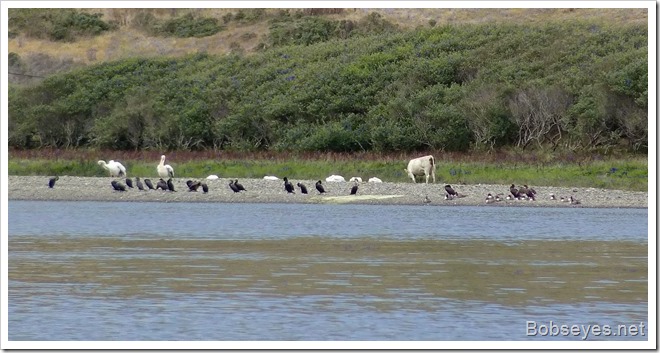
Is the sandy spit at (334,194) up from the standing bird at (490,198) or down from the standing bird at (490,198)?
down

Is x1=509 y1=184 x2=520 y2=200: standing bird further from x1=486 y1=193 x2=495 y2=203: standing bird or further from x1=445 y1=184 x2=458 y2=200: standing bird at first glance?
x1=445 y1=184 x2=458 y2=200: standing bird

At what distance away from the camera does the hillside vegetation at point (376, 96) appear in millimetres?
47812

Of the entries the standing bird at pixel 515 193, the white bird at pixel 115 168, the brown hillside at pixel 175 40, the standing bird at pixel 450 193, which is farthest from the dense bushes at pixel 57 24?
the standing bird at pixel 515 193

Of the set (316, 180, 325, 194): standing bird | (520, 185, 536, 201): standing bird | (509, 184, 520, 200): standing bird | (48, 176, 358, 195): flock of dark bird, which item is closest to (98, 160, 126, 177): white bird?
(48, 176, 358, 195): flock of dark bird

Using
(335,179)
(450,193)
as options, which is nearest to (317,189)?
(335,179)

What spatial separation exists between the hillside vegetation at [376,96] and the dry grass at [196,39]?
5.08m

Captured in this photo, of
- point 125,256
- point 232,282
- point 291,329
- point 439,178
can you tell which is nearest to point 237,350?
point 291,329

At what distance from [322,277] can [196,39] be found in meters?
57.9

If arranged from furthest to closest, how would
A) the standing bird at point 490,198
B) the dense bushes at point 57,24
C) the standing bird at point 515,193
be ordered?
1. the dense bushes at point 57,24
2. the standing bird at point 490,198
3. the standing bird at point 515,193

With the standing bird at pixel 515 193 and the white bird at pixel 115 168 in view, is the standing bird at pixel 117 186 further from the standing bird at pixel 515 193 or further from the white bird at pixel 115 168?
the standing bird at pixel 515 193

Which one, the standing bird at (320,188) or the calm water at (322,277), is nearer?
the calm water at (322,277)

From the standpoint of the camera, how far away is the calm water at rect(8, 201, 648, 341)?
1314 cm

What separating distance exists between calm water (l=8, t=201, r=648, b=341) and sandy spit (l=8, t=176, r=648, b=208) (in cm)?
409

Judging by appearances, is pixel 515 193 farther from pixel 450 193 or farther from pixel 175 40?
pixel 175 40
